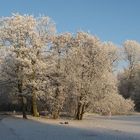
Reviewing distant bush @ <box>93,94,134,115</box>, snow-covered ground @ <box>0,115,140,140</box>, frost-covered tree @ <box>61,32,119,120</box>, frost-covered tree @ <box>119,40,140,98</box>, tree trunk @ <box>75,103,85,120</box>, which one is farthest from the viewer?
frost-covered tree @ <box>119,40,140,98</box>

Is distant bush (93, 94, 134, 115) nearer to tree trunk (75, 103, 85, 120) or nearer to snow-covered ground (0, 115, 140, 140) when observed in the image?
tree trunk (75, 103, 85, 120)

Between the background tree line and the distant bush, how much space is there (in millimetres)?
186

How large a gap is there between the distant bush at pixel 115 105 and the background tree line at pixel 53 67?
0.61 ft

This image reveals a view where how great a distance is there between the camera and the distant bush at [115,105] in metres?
57.2

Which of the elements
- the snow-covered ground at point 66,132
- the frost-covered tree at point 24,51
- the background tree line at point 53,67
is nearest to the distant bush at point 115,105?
the background tree line at point 53,67

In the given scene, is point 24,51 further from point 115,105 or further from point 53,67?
point 115,105

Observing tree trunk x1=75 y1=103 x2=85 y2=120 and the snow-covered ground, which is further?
tree trunk x1=75 y1=103 x2=85 y2=120

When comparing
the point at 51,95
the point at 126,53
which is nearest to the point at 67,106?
the point at 51,95

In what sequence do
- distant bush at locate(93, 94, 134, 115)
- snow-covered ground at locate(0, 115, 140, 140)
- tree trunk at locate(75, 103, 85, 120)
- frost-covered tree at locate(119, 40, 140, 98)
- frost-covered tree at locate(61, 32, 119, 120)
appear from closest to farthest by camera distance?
snow-covered ground at locate(0, 115, 140, 140) < frost-covered tree at locate(61, 32, 119, 120) < tree trunk at locate(75, 103, 85, 120) < distant bush at locate(93, 94, 134, 115) < frost-covered tree at locate(119, 40, 140, 98)

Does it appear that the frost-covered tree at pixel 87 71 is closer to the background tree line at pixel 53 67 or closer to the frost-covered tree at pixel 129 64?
the background tree line at pixel 53 67

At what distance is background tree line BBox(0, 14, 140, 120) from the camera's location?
54875 millimetres

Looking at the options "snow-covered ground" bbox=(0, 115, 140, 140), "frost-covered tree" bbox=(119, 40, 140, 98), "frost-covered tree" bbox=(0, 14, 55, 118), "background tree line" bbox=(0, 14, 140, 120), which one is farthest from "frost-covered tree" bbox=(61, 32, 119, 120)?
"frost-covered tree" bbox=(119, 40, 140, 98)

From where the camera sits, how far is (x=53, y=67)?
56812mm

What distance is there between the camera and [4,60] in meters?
56.4
